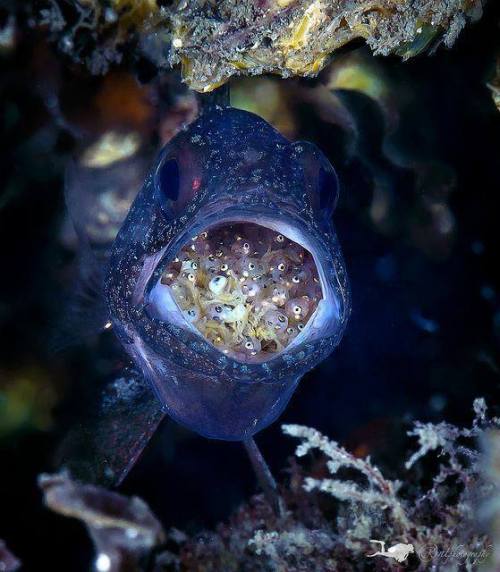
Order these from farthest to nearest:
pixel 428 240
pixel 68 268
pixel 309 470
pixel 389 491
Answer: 1. pixel 309 470
2. pixel 428 240
3. pixel 68 268
4. pixel 389 491

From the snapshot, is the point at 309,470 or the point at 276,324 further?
the point at 309,470

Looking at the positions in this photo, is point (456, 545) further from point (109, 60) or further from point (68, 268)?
point (109, 60)

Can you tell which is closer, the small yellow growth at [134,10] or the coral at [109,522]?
the coral at [109,522]

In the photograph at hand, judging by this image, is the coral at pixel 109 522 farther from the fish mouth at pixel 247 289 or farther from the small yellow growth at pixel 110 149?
the small yellow growth at pixel 110 149

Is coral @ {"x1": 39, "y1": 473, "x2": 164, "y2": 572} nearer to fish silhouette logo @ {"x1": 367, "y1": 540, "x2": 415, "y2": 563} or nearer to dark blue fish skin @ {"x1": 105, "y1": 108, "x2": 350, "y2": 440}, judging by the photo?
dark blue fish skin @ {"x1": 105, "y1": 108, "x2": 350, "y2": 440}

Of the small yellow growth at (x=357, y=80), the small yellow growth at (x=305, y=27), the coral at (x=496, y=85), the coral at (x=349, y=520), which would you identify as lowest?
the coral at (x=349, y=520)

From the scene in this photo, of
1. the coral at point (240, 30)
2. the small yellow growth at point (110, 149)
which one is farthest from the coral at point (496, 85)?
the small yellow growth at point (110, 149)

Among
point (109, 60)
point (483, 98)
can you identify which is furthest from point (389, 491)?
point (109, 60)
